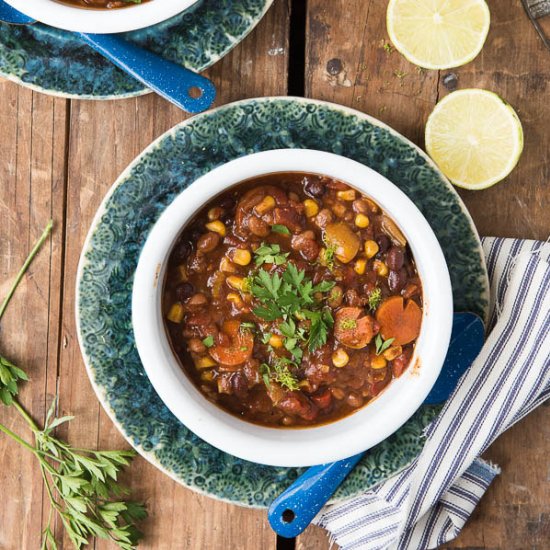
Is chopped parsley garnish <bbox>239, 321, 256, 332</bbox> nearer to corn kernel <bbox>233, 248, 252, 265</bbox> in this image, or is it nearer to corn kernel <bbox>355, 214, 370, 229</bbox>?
corn kernel <bbox>233, 248, 252, 265</bbox>

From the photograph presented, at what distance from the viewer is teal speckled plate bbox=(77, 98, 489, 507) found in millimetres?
2678

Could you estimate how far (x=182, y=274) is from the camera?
2.59 m

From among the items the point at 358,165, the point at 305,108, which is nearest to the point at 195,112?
the point at 305,108

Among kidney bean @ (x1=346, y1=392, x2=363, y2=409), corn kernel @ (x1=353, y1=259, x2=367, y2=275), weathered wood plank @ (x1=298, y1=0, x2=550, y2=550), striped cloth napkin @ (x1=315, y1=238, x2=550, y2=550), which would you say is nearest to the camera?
corn kernel @ (x1=353, y1=259, x2=367, y2=275)

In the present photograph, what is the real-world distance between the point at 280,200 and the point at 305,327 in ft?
1.48

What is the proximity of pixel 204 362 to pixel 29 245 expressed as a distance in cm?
98

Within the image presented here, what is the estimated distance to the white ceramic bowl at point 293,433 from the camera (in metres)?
2.45

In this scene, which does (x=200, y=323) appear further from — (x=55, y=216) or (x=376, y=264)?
(x=55, y=216)

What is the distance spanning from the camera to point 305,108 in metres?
2.68

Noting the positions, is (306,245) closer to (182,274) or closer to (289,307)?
(289,307)

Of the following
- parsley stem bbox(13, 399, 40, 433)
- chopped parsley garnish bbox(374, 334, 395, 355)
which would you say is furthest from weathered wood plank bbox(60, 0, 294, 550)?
chopped parsley garnish bbox(374, 334, 395, 355)

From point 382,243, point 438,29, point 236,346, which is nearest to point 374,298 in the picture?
point 382,243

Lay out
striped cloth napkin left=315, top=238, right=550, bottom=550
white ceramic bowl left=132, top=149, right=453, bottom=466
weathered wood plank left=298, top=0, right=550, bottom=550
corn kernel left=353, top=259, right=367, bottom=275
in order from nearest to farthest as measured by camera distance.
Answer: white ceramic bowl left=132, top=149, right=453, bottom=466, corn kernel left=353, top=259, right=367, bottom=275, striped cloth napkin left=315, top=238, right=550, bottom=550, weathered wood plank left=298, top=0, right=550, bottom=550

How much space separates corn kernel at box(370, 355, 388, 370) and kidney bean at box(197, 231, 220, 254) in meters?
0.69
